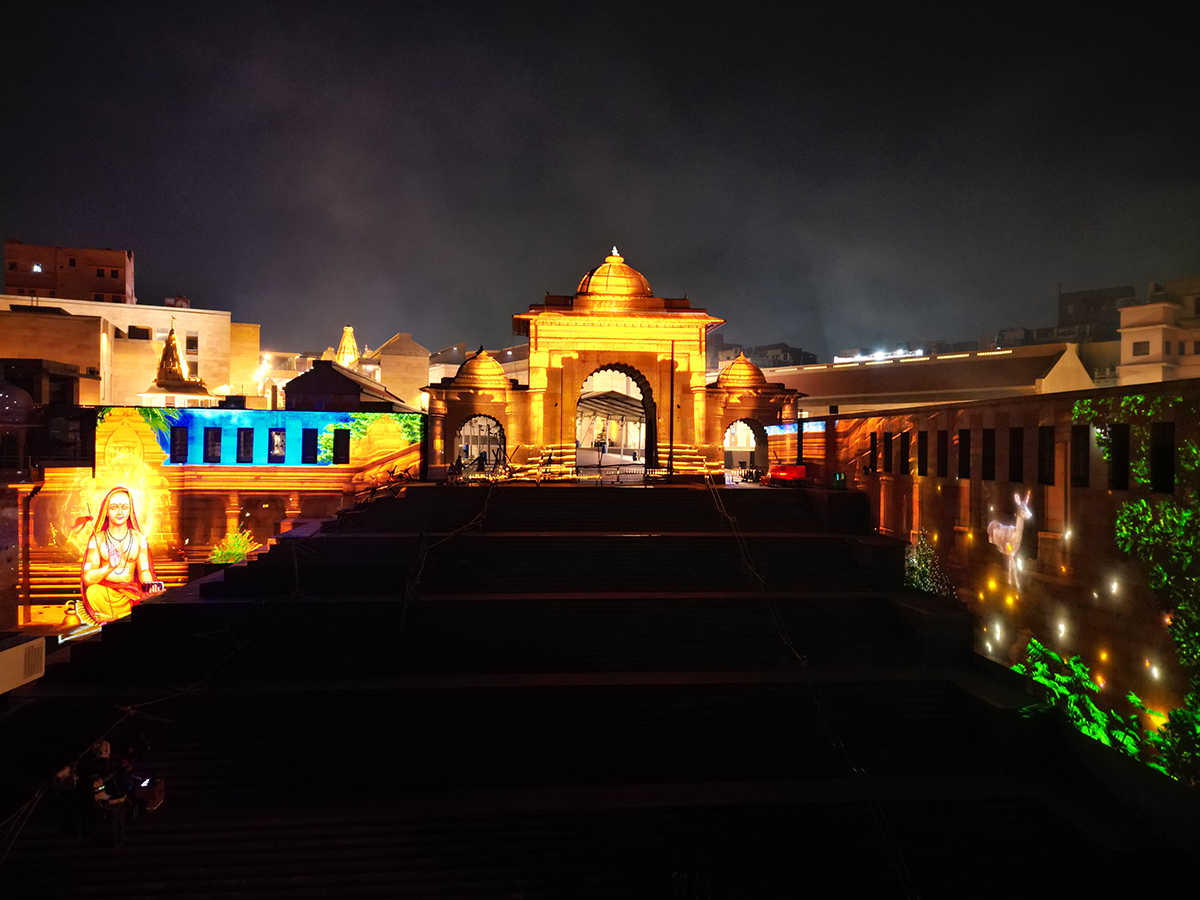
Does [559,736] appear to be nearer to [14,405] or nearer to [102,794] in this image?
[102,794]

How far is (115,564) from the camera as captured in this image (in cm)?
2902

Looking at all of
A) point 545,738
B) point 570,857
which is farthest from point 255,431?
point 570,857

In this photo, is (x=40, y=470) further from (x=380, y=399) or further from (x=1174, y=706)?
(x=1174, y=706)

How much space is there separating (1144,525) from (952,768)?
5282 millimetres

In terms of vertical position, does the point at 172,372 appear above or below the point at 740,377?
above

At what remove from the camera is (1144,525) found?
11445 millimetres

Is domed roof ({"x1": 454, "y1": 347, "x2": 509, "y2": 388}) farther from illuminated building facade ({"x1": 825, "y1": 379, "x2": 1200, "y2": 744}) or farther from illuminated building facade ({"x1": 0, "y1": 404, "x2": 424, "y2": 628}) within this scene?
illuminated building facade ({"x1": 825, "y1": 379, "x2": 1200, "y2": 744})

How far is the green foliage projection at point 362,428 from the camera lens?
31.0 m

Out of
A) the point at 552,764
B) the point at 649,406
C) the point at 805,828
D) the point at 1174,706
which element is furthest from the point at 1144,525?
the point at 649,406

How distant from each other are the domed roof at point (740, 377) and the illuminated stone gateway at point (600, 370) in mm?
196

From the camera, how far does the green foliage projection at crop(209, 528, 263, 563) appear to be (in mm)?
30188

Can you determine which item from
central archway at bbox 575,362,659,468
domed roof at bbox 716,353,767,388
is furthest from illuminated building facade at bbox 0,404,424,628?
domed roof at bbox 716,353,767,388

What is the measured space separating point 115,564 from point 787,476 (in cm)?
2812

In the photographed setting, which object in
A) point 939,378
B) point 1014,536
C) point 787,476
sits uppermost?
point 939,378
